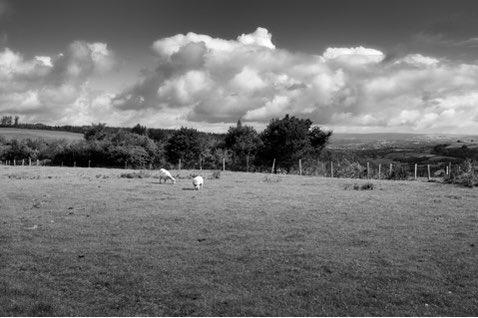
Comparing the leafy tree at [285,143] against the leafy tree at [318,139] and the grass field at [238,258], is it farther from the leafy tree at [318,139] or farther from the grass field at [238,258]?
the grass field at [238,258]

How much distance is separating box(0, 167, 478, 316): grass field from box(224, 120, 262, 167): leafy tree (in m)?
58.8

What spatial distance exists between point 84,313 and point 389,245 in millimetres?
10251

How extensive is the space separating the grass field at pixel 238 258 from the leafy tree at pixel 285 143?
138 ft

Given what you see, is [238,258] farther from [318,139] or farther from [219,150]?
[219,150]

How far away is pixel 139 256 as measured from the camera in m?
13.3

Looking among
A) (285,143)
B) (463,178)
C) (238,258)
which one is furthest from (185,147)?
(238,258)

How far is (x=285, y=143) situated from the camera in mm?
67125

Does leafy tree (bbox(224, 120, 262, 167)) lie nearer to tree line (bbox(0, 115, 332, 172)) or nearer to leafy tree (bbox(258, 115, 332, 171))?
tree line (bbox(0, 115, 332, 172))

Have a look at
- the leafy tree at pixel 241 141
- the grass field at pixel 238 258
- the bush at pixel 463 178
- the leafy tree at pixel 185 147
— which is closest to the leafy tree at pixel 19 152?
the leafy tree at pixel 185 147

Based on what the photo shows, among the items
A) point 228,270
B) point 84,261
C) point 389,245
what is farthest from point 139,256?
point 389,245

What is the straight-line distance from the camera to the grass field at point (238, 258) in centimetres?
955

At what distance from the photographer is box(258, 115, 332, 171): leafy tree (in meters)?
66.9

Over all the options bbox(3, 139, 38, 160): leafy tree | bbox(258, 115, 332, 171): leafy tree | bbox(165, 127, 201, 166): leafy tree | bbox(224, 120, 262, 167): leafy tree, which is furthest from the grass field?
bbox(3, 139, 38, 160): leafy tree

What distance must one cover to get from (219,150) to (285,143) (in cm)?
2285
